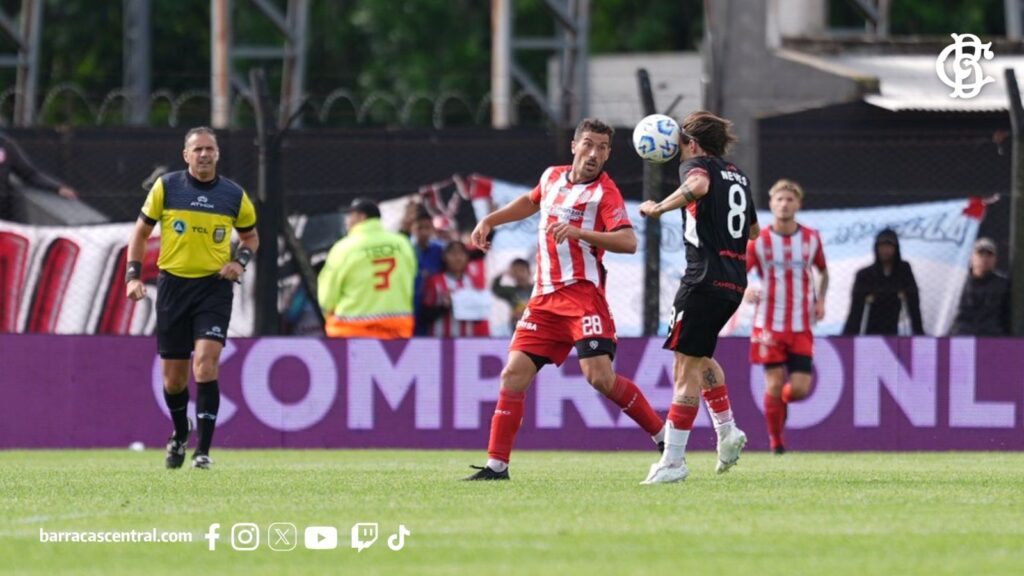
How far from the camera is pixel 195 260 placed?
12875 mm

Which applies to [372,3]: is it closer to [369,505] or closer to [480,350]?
[480,350]

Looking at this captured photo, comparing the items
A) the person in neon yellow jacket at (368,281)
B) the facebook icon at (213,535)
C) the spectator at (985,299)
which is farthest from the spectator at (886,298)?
the facebook icon at (213,535)

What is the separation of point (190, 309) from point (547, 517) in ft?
14.9

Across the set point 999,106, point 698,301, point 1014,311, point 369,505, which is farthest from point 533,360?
point 999,106

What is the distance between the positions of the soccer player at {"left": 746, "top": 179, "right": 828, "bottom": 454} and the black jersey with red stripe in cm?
444

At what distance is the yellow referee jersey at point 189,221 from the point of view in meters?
12.9

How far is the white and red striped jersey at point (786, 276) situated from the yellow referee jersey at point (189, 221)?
15.0 feet

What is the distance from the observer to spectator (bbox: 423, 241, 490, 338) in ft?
58.5

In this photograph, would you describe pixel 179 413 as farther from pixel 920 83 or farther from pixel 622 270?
pixel 920 83

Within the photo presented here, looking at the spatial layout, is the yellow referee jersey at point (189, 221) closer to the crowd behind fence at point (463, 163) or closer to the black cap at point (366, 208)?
the black cap at point (366, 208)

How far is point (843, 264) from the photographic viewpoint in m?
17.8

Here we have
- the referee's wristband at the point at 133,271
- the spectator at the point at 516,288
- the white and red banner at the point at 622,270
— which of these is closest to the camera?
the referee's wristband at the point at 133,271

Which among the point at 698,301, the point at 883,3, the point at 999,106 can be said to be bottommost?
the point at 698,301

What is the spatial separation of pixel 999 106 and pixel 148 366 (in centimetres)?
922
